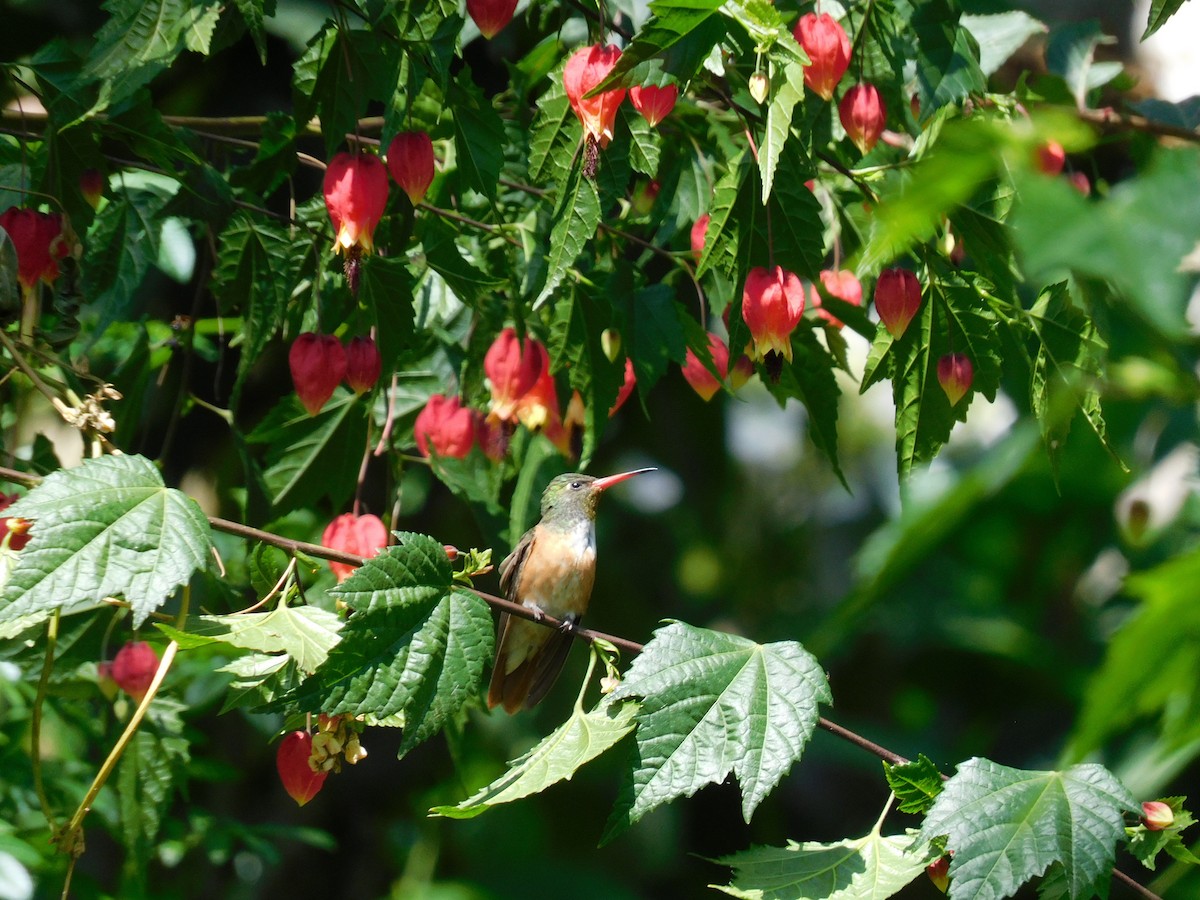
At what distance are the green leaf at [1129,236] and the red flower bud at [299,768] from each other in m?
1.10

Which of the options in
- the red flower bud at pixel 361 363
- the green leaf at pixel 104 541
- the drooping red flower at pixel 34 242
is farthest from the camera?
the red flower bud at pixel 361 363

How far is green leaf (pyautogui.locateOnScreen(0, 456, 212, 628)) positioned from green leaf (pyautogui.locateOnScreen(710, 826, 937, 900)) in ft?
2.07

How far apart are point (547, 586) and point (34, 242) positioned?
1.28 metres

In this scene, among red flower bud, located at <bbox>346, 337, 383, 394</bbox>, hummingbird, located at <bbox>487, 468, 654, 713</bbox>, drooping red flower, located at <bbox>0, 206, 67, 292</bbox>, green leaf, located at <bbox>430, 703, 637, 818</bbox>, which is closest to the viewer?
green leaf, located at <bbox>430, 703, 637, 818</bbox>

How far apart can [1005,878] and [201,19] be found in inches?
47.7

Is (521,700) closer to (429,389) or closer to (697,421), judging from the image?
(429,389)

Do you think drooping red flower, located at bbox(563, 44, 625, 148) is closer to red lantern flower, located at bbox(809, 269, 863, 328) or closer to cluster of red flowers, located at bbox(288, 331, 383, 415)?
cluster of red flowers, located at bbox(288, 331, 383, 415)

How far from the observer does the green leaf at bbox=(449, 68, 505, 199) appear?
1.42 m

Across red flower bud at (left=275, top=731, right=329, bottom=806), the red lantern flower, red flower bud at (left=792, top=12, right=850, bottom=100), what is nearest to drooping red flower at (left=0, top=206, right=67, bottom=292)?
red flower bud at (left=275, top=731, right=329, bottom=806)

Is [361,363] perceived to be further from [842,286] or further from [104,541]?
[842,286]

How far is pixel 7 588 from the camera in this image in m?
1.09

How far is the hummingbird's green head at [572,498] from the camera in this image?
104 inches

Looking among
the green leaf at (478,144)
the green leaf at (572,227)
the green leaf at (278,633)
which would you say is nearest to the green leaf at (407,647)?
the green leaf at (278,633)

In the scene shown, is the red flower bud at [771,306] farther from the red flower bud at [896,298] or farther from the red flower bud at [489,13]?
the red flower bud at [489,13]
